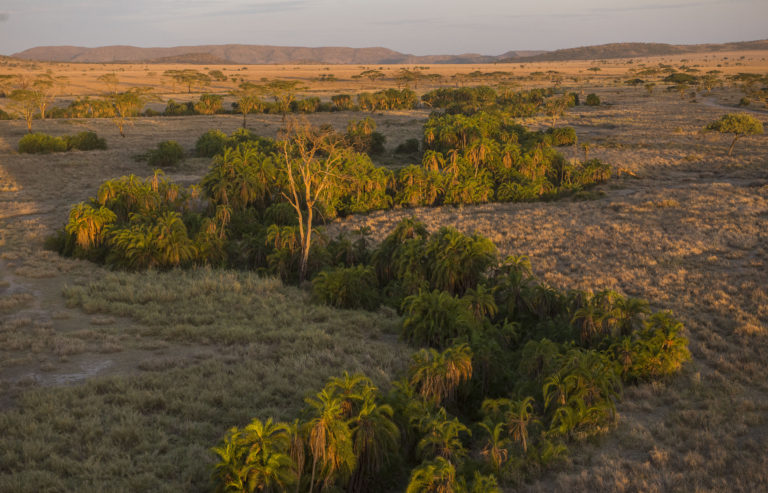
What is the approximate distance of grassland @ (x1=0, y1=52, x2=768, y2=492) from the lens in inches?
302

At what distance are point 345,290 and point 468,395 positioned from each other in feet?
19.5

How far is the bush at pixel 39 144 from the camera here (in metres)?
36.0

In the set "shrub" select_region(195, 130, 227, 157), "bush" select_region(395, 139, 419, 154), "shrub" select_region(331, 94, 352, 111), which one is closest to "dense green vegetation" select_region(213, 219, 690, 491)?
"shrub" select_region(195, 130, 227, 157)

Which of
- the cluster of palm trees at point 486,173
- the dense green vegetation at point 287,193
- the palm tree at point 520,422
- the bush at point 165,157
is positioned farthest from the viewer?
the bush at point 165,157

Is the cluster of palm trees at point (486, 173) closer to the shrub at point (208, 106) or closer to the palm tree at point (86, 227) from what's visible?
the palm tree at point (86, 227)

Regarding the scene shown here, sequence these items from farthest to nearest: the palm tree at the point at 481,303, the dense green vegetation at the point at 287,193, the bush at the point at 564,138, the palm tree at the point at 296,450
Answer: the bush at the point at 564,138 < the dense green vegetation at the point at 287,193 < the palm tree at the point at 481,303 < the palm tree at the point at 296,450

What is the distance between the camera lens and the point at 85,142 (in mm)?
37812

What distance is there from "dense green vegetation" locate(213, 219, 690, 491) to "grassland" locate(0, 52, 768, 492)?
58 centimetres

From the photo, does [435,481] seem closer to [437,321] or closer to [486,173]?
[437,321]

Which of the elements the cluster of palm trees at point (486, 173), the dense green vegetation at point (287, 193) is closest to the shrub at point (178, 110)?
the dense green vegetation at point (287, 193)

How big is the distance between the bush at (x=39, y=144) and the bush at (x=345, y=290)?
30.5 m

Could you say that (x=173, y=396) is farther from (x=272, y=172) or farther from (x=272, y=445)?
(x=272, y=172)

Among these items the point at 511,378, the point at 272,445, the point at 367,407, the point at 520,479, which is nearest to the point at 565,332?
the point at 511,378

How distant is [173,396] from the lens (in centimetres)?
950
